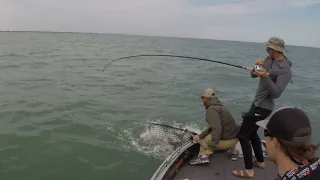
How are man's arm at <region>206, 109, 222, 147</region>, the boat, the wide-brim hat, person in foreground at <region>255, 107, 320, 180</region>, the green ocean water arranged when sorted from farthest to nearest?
the green ocean water → man's arm at <region>206, 109, 222, 147</region> → the boat → the wide-brim hat → person in foreground at <region>255, 107, 320, 180</region>

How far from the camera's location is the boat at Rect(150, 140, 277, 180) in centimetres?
564

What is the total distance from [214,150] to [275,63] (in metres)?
2.48

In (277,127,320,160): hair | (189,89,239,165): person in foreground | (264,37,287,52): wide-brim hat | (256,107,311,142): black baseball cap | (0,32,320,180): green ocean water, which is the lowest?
(0,32,320,180): green ocean water

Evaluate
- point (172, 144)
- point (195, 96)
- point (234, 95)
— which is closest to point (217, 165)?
point (172, 144)

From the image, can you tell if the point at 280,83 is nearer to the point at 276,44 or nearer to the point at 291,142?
the point at 276,44

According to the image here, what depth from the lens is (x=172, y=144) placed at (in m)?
8.03

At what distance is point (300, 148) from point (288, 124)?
0.18 metres

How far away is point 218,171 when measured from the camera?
5.90 m

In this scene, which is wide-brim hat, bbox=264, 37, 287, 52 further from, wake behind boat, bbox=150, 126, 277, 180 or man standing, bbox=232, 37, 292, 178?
wake behind boat, bbox=150, 126, 277, 180

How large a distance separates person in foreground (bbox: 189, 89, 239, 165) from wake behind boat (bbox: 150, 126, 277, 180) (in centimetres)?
15

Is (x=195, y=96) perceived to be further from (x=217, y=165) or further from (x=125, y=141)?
(x=217, y=165)

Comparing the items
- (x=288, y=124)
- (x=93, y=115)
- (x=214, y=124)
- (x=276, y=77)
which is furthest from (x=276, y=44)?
(x=93, y=115)

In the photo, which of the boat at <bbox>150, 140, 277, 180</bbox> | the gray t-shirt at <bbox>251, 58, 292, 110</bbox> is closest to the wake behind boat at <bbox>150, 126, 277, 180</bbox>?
the boat at <bbox>150, 140, 277, 180</bbox>

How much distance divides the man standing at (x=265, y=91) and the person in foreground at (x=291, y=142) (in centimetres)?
245
